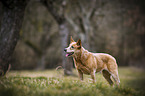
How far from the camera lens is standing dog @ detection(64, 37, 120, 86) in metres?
4.74

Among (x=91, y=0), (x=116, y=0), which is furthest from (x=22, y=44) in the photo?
(x=116, y=0)

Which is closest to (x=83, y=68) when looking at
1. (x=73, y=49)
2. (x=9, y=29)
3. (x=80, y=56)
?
(x=80, y=56)

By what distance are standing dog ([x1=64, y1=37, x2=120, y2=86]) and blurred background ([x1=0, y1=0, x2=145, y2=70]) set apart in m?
10.1

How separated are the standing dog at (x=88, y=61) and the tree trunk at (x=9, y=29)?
9.73 ft

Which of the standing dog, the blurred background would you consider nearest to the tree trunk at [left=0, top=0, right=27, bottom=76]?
the standing dog

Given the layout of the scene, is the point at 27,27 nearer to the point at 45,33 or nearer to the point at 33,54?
the point at 45,33

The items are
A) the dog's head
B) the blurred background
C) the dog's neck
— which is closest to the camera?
the dog's head

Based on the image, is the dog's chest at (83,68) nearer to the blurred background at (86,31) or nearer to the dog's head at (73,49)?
the dog's head at (73,49)

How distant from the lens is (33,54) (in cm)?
2272

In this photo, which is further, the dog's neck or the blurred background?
the blurred background

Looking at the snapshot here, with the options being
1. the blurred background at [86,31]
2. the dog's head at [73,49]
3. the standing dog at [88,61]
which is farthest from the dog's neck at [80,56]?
the blurred background at [86,31]

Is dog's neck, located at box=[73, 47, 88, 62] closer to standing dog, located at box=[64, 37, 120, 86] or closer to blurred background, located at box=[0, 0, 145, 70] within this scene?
standing dog, located at box=[64, 37, 120, 86]

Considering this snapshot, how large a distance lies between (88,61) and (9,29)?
12.4 ft

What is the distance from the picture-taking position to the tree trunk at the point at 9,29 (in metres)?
6.27
